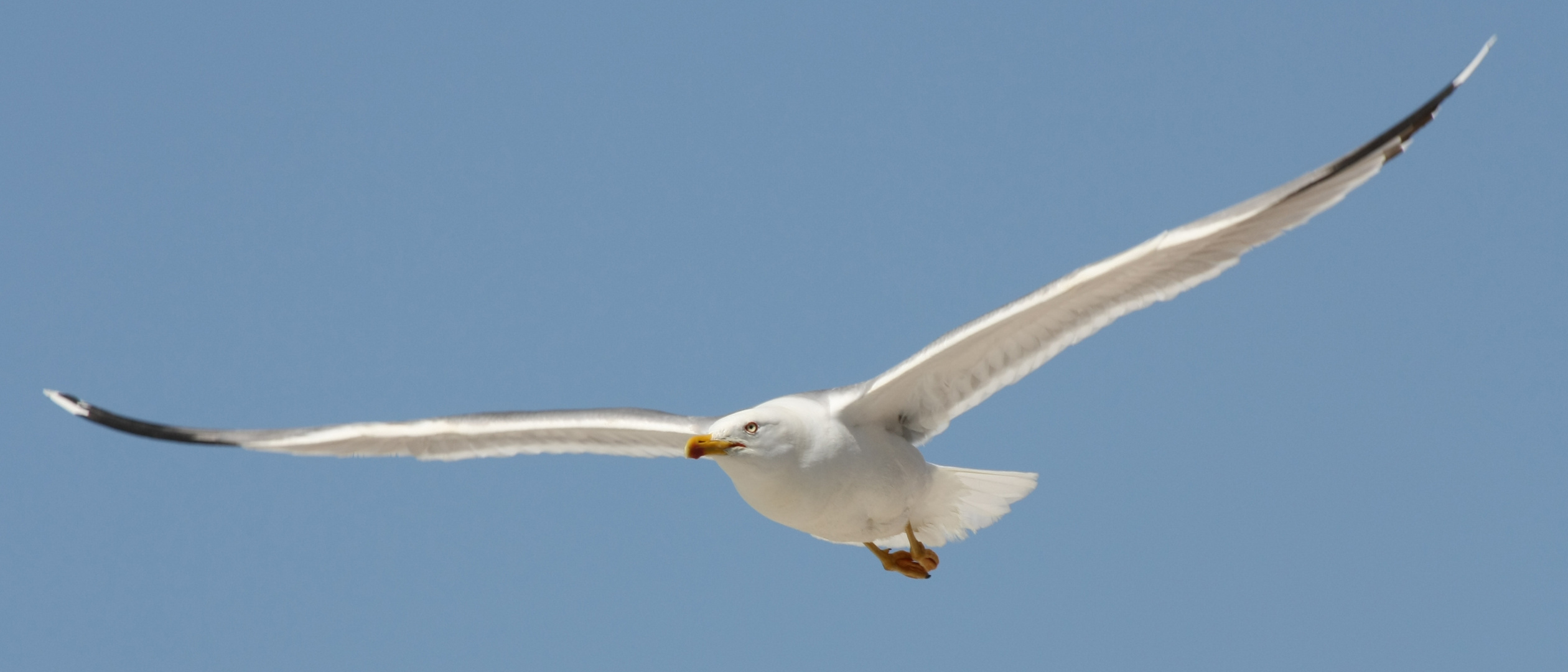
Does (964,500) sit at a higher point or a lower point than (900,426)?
lower

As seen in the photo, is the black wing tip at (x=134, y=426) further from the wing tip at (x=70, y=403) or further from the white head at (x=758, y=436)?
the white head at (x=758, y=436)

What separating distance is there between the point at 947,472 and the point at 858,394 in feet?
2.79

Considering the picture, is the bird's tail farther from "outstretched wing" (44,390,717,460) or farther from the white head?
"outstretched wing" (44,390,717,460)

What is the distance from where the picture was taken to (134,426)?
8.51 m

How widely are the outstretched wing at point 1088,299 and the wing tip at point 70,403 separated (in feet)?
15.5

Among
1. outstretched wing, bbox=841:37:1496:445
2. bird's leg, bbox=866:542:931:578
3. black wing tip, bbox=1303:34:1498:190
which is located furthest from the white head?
black wing tip, bbox=1303:34:1498:190

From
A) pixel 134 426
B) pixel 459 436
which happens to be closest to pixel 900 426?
pixel 459 436

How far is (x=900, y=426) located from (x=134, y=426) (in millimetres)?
4630

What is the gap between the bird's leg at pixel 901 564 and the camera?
757 centimetres

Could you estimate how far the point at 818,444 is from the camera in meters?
6.79

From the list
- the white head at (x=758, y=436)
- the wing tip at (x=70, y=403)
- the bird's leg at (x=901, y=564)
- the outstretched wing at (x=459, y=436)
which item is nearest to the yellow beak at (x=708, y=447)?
the white head at (x=758, y=436)

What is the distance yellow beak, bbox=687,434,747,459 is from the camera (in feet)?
22.1

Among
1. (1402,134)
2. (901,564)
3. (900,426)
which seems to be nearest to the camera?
(1402,134)

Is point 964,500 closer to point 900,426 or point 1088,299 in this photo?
point 900,426
